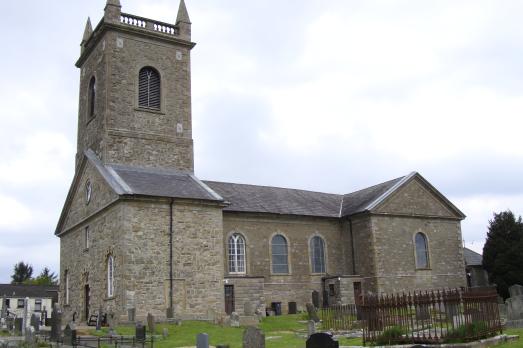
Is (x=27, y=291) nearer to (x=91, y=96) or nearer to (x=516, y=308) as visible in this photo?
(x=91, y=96)

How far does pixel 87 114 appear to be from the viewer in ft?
114

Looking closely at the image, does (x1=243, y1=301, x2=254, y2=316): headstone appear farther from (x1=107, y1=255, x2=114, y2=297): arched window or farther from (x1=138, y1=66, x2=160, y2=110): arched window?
(x1=138, y1=66, x2=160, y2=110): arched window

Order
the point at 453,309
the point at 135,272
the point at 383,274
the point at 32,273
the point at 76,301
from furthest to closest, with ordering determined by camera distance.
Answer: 1. the point at 32,273
2. the point at 383,274
3. the point at 76,301
4. the point at 135,272
5. the point at 453,309

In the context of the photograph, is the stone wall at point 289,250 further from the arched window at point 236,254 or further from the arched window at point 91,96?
the arched window at point 91,96

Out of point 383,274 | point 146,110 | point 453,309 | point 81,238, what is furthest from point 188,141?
point 453,309

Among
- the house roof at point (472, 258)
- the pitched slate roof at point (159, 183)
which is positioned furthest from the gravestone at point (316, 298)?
the house roof at point (472, 258)

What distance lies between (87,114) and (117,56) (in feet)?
14.8

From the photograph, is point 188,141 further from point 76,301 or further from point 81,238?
point 76,301

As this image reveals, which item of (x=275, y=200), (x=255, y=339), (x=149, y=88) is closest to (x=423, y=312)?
(x=255, y=339)

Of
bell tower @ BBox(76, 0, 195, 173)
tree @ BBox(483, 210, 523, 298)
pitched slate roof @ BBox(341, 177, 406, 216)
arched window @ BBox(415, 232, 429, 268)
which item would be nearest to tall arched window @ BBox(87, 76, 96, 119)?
bell tower @ BBox(76, 0, 195, 173)

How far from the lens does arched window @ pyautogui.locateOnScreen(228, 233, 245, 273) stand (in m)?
32.8

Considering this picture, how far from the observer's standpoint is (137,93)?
3272 centimetres

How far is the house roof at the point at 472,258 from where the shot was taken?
142 ft

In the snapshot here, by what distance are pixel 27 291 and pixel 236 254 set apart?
151 feet
